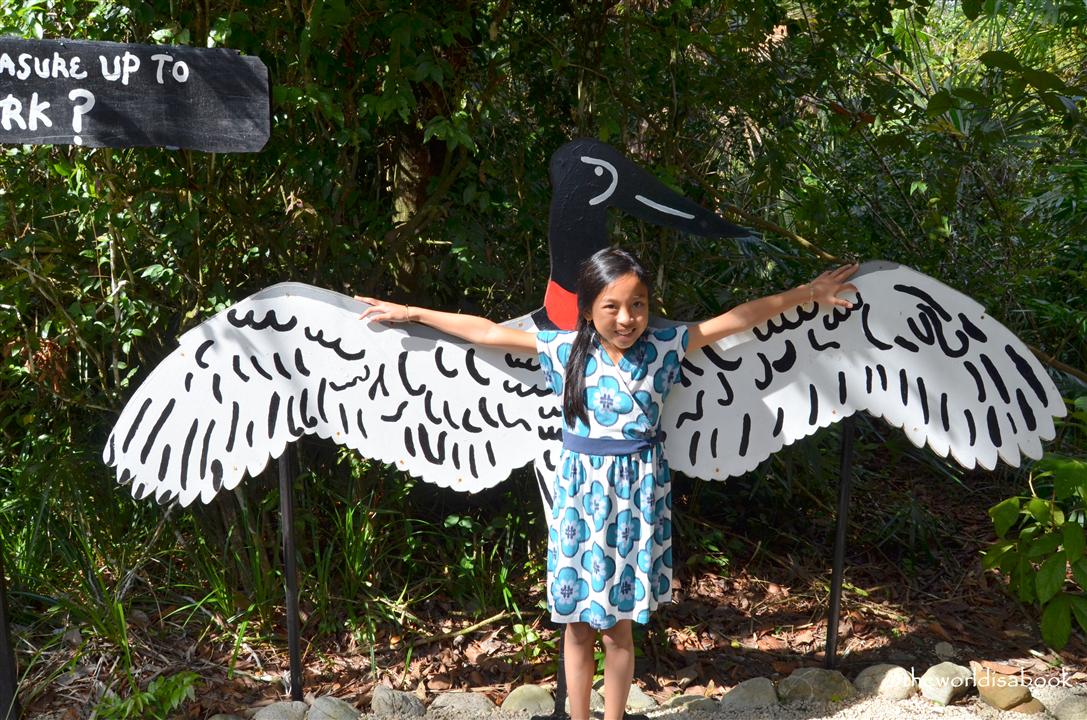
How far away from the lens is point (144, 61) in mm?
2422

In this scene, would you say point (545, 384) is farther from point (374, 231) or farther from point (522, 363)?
point (374, 231)

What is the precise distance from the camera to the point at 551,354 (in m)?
2.62

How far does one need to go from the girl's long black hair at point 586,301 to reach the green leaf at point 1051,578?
5.25 ft

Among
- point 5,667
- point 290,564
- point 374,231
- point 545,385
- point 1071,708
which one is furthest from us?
point 374,231

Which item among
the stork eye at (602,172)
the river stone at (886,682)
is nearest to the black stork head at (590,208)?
the stork eye at (602,172)

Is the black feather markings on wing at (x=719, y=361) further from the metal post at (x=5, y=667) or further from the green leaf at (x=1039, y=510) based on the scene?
the metal post at (x=5, y=667)

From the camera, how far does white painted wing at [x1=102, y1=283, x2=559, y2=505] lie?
2.62m

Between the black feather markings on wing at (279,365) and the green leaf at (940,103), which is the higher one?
the green leaf at (940,103)

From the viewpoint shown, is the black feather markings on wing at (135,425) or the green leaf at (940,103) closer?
the black feather markings on wing at (135,425)

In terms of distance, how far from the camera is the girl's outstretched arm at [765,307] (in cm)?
267

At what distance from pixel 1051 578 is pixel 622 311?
1.68 m

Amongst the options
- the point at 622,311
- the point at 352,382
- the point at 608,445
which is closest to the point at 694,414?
the point at 608,445

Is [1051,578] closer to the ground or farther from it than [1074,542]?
closer to the ground

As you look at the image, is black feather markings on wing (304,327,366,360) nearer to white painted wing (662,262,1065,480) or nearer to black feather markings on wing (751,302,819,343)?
white painted wing (662,262,1065,480)
